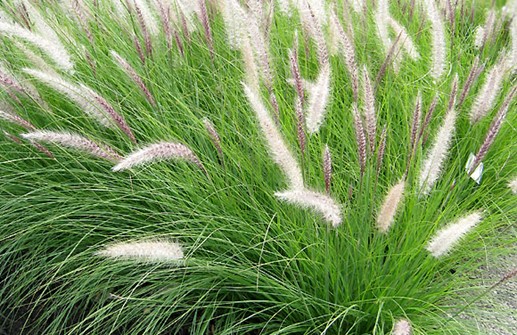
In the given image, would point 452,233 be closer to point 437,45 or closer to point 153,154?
point 153,154

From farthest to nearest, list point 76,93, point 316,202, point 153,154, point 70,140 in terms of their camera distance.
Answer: point 76,93 < point 70,140 < point 153,154 < point 316,202

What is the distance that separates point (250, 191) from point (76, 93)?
0.69m

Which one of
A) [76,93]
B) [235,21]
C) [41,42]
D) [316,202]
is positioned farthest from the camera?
[235,21]

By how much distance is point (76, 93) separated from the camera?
6.13 feet

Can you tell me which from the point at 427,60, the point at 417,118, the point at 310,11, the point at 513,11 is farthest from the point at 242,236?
the point at 513,11

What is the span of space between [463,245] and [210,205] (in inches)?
37.7

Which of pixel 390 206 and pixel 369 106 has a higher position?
pixel 369 106

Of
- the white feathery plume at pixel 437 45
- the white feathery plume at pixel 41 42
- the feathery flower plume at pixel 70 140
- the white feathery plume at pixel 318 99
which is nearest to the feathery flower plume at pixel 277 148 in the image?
the white feathery plume at pixel 318 99

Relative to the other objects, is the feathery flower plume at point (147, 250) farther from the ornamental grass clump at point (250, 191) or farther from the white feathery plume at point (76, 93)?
the white feathery plume at point (76, 93)

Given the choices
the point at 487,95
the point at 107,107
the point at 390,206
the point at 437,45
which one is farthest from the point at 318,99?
the point at 437,45

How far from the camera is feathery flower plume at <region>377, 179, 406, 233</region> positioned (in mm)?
1544

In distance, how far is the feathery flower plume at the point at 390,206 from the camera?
154 centimetres

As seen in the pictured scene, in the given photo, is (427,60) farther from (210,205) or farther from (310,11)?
(210,205)

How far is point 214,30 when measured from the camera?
9.56 ft
